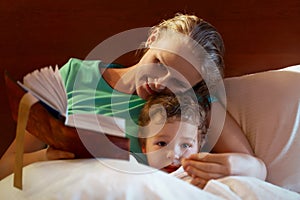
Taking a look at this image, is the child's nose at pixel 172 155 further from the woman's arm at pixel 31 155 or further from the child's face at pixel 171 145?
the woman's arm at pixel 31 155

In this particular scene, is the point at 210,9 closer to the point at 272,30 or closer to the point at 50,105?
the point at 272,30

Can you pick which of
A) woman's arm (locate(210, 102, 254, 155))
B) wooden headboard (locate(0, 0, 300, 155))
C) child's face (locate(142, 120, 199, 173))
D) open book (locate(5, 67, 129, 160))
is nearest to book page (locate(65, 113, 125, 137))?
open book (locate(5, 67, 129, 160))

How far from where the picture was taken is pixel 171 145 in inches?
42.2

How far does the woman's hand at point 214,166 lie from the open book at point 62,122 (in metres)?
0.22

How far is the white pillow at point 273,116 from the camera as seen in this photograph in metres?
1.15

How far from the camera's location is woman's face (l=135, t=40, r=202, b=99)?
3.73 feet

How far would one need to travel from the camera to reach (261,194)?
0.96 m

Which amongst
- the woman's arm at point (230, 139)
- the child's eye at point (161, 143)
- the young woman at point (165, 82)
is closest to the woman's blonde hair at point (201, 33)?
the young woman at point (165, 82)

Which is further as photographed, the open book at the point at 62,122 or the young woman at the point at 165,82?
the young woman at the point at 165,82

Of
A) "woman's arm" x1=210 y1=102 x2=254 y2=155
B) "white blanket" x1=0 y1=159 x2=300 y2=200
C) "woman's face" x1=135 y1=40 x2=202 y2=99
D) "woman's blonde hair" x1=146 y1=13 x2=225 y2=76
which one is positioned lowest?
"woman's arm" x1=210 y1=102 x2=254 y2=155

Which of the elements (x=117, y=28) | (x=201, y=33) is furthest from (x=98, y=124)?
(x=117, y=28)

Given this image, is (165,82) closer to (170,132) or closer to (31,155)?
(170,132)

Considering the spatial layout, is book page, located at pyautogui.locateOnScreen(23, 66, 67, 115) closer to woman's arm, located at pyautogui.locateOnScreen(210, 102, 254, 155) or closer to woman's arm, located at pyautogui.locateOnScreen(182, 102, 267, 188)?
woman's arm, located at pyautogui.locateOnScreen(182, 102, 267, 188)

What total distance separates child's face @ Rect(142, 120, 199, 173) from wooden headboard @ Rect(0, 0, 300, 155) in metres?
0.43
